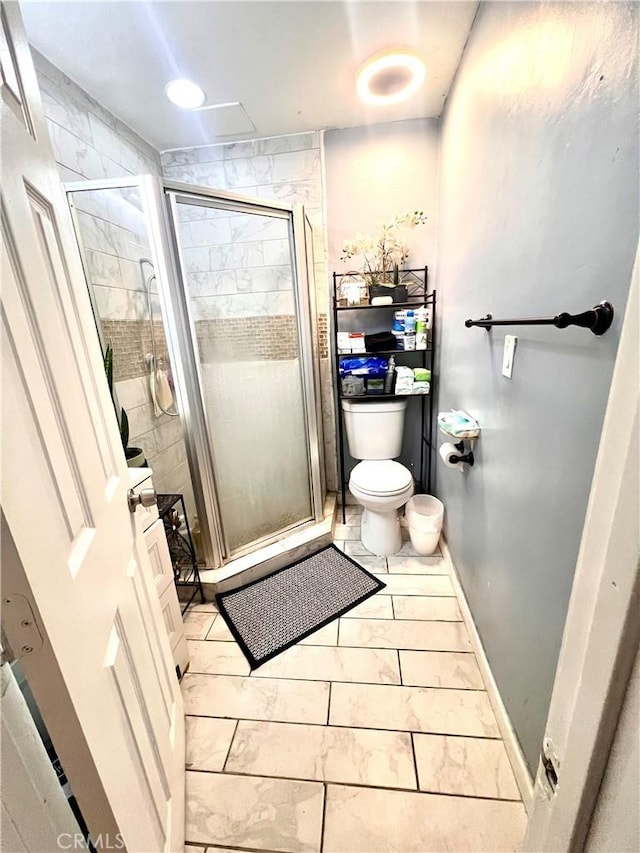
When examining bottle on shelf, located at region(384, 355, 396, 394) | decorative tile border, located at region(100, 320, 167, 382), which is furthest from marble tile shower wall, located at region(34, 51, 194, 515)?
bottle on shelf, located at region(384, 355, 396, 394)

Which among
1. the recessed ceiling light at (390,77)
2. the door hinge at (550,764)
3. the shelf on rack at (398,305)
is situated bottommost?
the door hinge at (550,764)

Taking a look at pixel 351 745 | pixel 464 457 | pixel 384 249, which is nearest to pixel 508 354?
pixel 464 457

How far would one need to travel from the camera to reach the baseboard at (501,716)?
3.14 feet

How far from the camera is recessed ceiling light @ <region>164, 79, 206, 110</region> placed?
5.00ft

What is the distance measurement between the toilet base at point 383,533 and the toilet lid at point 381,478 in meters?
0.18

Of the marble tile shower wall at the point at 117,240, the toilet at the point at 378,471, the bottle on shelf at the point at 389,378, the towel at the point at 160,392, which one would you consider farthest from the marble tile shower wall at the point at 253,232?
the toilet at the point at 378,471

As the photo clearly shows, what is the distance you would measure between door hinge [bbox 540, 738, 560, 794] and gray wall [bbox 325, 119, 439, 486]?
2149mm

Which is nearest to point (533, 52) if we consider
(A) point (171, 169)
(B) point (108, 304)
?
(B) point (108, 304)

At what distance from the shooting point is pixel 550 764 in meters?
0.49

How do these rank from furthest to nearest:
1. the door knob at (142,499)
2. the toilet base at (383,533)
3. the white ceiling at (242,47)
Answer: the toilet base at (383,533) → the white ceiling at (242,47) → the door knob at (142,499)

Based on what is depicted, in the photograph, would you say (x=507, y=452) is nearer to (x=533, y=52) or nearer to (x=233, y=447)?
(x=533, y=52)

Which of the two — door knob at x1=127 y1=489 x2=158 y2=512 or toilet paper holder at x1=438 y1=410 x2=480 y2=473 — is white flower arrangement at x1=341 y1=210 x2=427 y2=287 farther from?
door knob at x1=127 y1=489 x2=158 y2=512

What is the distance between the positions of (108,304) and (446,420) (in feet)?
5.47

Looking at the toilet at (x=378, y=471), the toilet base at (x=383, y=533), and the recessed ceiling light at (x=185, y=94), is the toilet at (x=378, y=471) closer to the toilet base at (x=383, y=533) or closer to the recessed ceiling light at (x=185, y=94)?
the toilet base at (x=383, y=533)
